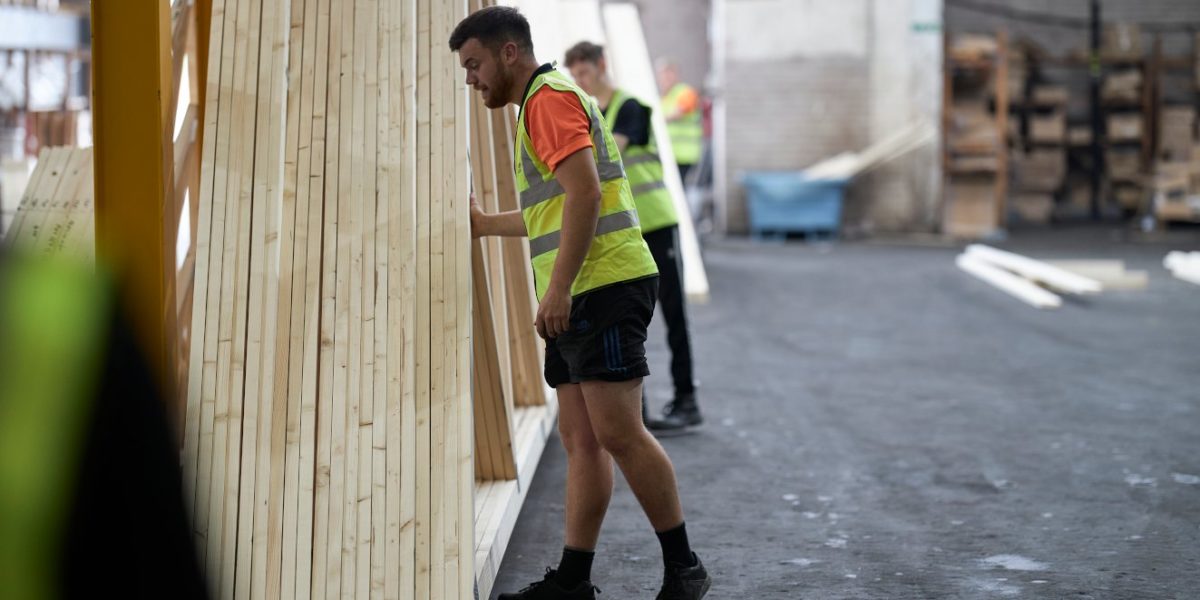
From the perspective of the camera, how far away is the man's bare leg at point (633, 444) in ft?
11.8

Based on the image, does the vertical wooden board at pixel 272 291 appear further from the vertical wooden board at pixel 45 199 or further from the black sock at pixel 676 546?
the vertical wooden board at pixel 45 199

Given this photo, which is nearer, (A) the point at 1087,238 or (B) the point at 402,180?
(B) the point at 402,180

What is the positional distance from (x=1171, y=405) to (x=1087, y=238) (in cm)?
1211

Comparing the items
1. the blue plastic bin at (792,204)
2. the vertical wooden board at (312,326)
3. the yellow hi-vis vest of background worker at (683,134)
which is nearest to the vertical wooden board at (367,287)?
the vertical wooden board at (312,326)

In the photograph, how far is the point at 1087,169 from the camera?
71.3 feet

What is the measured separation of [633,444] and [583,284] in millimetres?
475

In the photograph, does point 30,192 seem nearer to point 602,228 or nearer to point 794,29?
point 602,228

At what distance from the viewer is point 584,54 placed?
6168 millimetres

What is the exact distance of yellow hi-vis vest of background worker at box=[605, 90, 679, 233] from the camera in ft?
20.0

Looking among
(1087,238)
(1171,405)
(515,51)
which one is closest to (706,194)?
(1087,238)

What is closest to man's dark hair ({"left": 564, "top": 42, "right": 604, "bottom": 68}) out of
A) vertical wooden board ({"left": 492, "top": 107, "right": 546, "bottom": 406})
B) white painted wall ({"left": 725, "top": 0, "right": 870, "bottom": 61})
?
vertical wooden board ({"left": 492, "top": 107, "right": 546, "bottom": 406})

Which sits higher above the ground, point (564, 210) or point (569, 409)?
point (564, 210)

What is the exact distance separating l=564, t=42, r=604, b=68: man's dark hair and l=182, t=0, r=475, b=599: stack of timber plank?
2074mm

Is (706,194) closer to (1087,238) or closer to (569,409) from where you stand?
(1087,238)
